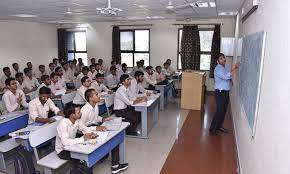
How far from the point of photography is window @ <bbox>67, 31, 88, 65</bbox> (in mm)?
11641

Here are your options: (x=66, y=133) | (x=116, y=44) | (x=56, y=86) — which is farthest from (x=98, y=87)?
(x=116, y=44)

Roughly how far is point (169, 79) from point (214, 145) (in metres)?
4.00

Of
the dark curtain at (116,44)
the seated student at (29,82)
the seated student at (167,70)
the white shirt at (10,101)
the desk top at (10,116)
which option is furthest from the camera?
the dark curtain at (116,44)

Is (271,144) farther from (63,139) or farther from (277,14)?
(63,139)

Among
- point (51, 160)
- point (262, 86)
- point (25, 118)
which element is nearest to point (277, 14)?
point (262, 86)

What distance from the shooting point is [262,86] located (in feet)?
8.04

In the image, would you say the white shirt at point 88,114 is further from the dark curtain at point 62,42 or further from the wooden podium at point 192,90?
the dark curtain at point 62,42

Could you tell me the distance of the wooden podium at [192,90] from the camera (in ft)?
24.4

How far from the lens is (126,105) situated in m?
5.53

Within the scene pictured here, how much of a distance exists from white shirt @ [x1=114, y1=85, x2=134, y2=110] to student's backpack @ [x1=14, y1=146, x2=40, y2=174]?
2.14 metres

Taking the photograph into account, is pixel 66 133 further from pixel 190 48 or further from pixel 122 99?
pixel 190 48

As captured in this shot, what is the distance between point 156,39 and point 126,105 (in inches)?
212

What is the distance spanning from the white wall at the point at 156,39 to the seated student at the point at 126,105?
5061 mm

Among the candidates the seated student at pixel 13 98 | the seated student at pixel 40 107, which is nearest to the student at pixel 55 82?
the seated student at pixel 13 98
